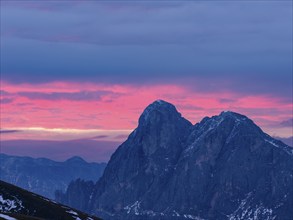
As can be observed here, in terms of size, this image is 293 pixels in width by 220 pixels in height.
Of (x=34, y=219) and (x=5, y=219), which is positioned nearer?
(x=5, y=219)

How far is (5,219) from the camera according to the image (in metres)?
150

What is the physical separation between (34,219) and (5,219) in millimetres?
20408

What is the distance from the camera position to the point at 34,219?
170000mm
